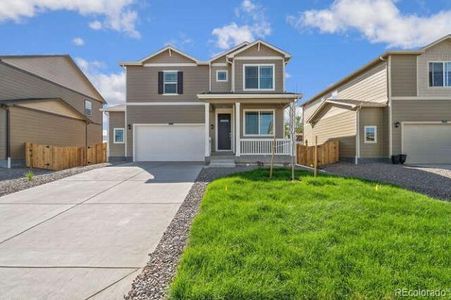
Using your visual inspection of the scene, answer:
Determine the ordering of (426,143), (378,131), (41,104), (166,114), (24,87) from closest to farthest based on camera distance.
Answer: (426,143), (378,131), (41,104), (166,114), (24,87)

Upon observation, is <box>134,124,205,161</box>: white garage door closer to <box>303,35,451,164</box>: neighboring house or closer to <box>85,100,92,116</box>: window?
<box>303,35,451,164</box>: neighboring house

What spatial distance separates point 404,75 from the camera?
15609 mm

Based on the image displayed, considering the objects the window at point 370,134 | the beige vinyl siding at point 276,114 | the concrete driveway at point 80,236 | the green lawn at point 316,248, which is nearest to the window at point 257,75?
the beige vinyl siding at point 276,114

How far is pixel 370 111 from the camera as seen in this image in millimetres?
16234

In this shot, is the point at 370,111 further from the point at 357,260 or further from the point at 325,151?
the point at 357,260

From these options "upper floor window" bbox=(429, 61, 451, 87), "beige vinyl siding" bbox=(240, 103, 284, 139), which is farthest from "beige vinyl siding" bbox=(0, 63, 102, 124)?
"upper floor window" bbox=(429, 61, 451, 87)

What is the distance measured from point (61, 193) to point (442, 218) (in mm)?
9038

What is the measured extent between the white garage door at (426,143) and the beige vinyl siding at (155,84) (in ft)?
38.9

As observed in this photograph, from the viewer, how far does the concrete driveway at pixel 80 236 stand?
3342mm

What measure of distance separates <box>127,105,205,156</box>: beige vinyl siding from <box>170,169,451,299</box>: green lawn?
11.8 meters

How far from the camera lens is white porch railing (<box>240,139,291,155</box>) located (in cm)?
1455

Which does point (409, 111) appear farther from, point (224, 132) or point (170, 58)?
point (170, 58)

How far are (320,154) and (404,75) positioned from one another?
20.2 feet

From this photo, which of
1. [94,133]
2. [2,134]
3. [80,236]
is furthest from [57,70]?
[80,236]
